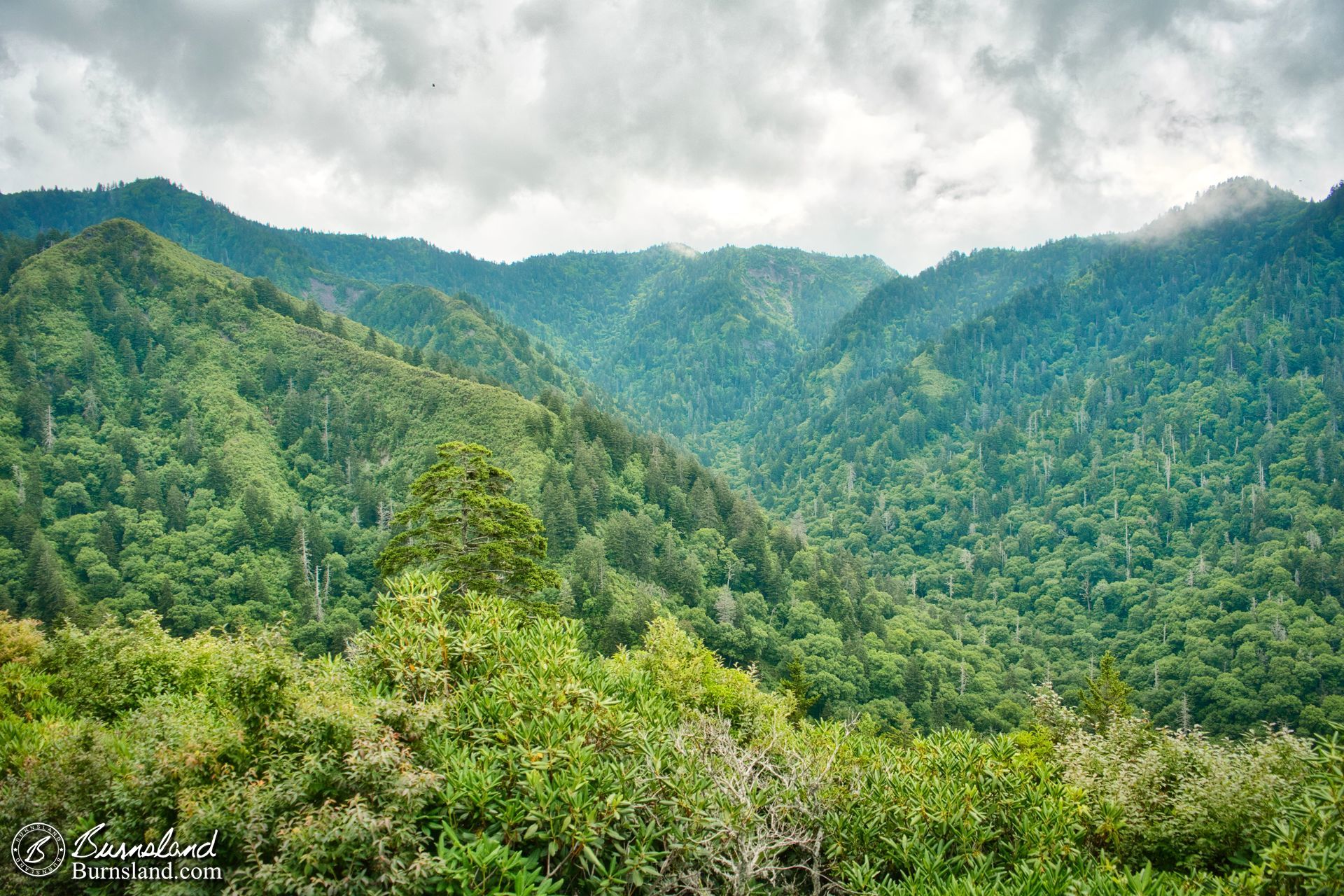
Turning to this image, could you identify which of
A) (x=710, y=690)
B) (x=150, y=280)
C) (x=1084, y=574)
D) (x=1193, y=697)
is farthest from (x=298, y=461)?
(x=1084, y=574)

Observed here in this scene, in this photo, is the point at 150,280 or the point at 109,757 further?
the point at 150,280

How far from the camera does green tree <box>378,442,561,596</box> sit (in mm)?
33875

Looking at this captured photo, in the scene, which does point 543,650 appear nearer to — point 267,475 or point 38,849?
point 38,849

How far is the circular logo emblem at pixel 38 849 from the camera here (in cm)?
1231

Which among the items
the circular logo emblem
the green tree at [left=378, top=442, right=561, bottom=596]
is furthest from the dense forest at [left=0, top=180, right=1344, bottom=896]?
the circular logo emblem

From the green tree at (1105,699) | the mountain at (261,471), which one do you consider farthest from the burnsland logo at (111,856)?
the mountain at (261,471)

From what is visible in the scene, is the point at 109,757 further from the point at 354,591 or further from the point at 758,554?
the point at 758,554

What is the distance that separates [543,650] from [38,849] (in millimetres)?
9939

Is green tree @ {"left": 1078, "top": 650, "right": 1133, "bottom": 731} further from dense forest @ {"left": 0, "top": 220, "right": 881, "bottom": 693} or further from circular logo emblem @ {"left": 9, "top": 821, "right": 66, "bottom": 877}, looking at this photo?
circular logo emblem @ {"left": 9, "top": 821, "right": 66, "bottom": 877}

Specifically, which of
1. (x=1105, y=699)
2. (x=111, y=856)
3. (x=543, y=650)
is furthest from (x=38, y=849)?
(x=1105, y=699)

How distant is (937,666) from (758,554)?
33.1 m

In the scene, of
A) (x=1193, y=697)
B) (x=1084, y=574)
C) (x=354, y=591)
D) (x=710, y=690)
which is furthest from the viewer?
(x=1084, y=574)

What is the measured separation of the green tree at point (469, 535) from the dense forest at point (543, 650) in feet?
0.68

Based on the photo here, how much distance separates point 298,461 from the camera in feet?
406
